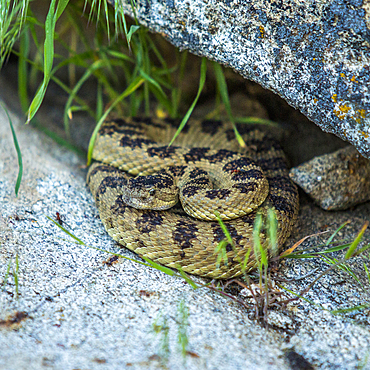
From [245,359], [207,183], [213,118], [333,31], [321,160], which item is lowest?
[245,359]

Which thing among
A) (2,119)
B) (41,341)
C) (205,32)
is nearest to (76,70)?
(2,119)

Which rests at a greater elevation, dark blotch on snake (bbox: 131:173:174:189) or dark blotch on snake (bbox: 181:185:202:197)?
dark blotch on snake (bbox: 181:185:202:197)

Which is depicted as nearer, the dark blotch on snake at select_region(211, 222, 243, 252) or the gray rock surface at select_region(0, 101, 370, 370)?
the gray rock surface at select_region(0, 101, 370, 370)

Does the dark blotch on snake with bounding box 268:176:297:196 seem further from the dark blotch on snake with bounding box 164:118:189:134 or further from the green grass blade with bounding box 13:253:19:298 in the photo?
the green grass blade with bounding box 13:253:19:298

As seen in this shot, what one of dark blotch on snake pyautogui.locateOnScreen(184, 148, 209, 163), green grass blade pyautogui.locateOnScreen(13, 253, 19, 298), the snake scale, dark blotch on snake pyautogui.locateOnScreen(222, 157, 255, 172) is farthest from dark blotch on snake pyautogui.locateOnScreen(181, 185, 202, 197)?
green grass blade pyautogui.locateOnScreen(13, 253, 19, 298)

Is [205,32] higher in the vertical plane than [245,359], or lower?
higher

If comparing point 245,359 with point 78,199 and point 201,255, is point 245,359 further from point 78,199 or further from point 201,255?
point 78,199

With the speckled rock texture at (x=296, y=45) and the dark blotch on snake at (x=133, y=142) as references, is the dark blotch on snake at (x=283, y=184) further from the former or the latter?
the dark blotch on snake at (x=133, y=142)
